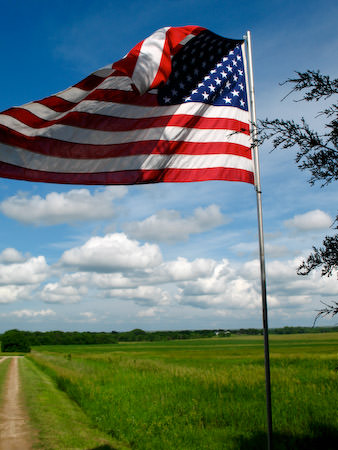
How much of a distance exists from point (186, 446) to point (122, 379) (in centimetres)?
1379

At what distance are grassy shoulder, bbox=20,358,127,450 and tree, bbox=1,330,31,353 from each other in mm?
102711

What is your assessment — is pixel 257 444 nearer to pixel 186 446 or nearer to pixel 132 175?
pixel 186 446

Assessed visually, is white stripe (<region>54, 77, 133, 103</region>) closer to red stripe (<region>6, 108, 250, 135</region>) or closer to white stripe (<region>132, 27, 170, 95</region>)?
red stripe (<region>6, 108, 250, 135</region>)

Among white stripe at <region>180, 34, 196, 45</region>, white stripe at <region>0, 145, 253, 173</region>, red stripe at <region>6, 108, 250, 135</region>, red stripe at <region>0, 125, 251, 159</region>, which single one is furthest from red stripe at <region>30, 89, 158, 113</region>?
white stripe at <region>180, 34, 196, 45</region>

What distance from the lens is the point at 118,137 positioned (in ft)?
30.9

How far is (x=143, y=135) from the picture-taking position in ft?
31.1

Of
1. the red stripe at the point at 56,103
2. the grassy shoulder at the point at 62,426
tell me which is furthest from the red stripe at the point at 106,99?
the grassy shoulder at the point at 62,426

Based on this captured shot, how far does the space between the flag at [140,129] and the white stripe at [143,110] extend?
2 centimetres

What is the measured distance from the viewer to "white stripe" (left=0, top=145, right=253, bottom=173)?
9.02m

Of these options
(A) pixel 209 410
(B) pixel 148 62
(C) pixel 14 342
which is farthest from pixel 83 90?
(C) pixel 14 342

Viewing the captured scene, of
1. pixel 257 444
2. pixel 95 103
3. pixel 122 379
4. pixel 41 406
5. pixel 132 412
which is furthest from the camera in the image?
pixel 122 379

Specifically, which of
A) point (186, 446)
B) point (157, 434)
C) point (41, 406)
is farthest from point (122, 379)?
point (186, 446)


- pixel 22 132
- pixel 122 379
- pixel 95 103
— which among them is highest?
pixel 95 103

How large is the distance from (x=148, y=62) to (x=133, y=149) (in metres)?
1.90
